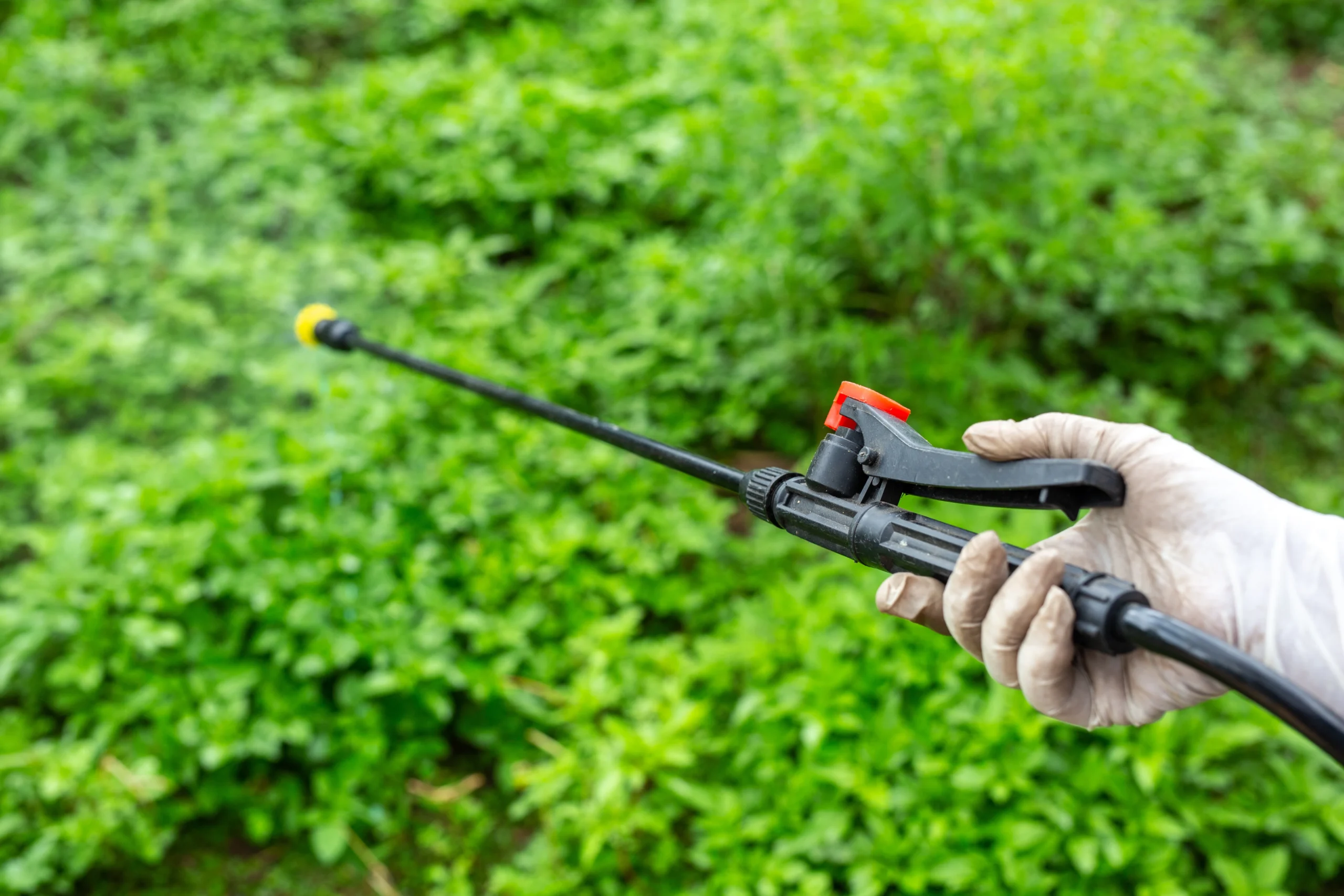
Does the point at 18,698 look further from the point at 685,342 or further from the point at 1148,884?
Answer: the point at 1148,884

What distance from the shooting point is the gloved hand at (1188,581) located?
3.79 ft

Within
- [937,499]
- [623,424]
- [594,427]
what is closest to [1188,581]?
[937,499]

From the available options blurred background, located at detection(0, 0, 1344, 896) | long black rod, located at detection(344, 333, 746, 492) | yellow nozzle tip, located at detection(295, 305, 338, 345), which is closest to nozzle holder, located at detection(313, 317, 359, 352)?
yellow nozzle tip, located at detection(295, 305, 338, 345)

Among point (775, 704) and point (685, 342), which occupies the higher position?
point (685, 342)

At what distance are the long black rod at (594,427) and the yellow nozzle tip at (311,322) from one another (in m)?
0.33

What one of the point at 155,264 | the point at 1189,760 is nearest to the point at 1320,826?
the point at 1189,760

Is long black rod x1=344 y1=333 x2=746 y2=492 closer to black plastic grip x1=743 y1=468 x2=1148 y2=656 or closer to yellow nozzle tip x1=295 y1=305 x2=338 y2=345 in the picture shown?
black plastic grip x1=743 y1=468 x2=1148 y2=656

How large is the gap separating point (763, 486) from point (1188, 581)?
0.63m

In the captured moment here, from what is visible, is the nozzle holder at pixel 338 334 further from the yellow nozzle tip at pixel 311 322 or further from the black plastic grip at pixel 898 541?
the black plastic grip at pixel 898 541

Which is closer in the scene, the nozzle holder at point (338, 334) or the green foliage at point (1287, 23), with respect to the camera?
the nozzle holder at point (338, 334)

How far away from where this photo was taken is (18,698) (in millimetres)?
2756

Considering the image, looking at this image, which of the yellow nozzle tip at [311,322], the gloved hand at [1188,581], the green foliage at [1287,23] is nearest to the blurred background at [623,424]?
the green foliage at [1287,23]

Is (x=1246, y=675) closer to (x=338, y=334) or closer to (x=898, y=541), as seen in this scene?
(x=898, y=541)

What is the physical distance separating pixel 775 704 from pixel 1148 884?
964 millimetres
